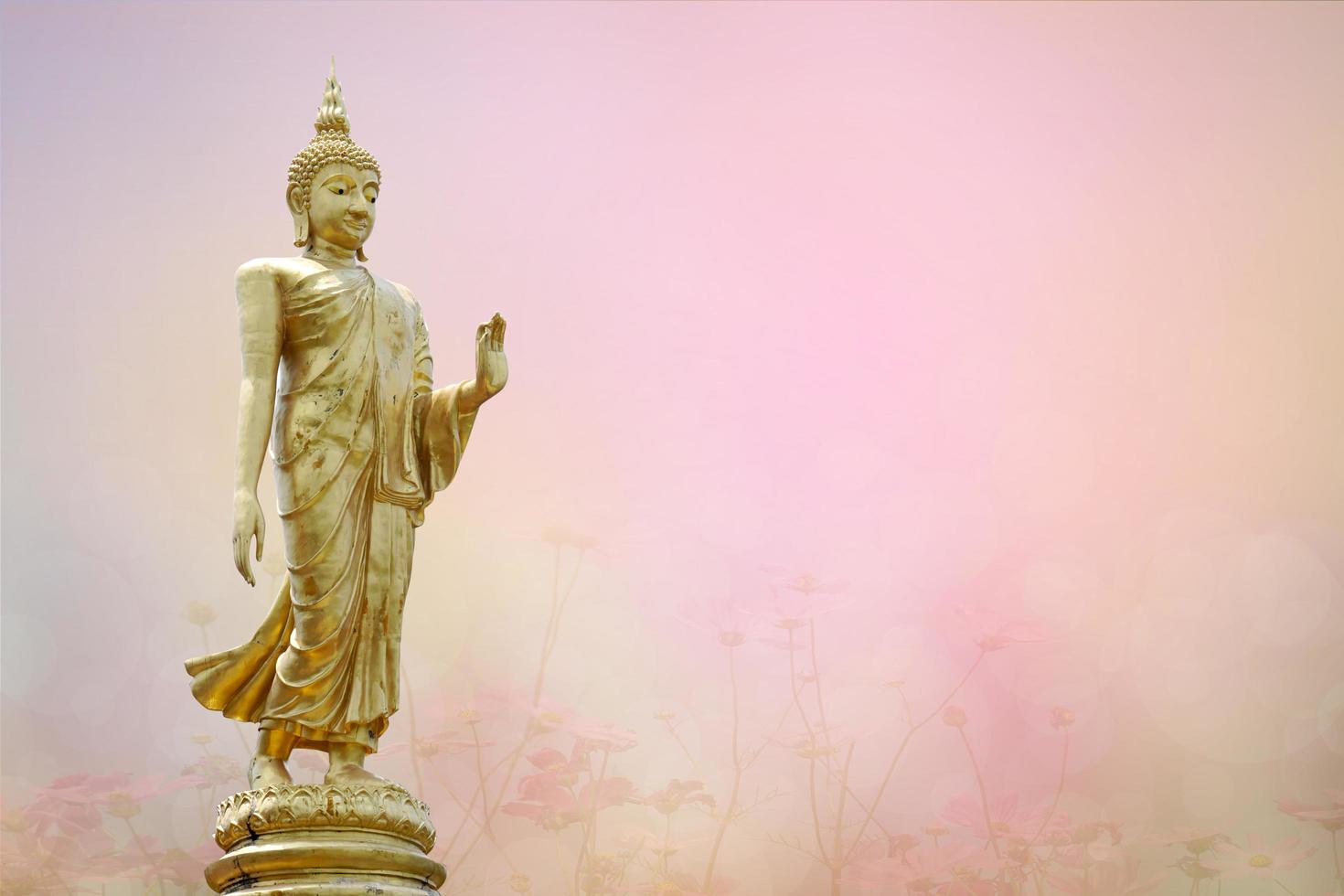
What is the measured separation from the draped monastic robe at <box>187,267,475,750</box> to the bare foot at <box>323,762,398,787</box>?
93mm

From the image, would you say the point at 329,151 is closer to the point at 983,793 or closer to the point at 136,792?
the point at 136,792

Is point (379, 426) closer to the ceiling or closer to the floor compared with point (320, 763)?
closer to the ceiling

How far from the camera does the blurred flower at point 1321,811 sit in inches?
397

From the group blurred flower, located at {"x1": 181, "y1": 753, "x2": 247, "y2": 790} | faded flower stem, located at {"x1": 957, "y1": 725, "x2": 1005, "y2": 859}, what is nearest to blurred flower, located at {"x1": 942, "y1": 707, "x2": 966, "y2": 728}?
faded flower stem, located at {"x1": 957, "y1": 725, "x2": 1005, "y2": 859}

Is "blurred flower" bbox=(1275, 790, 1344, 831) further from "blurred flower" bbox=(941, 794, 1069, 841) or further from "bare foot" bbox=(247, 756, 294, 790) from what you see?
"bare foot" bbox=(247, 756, 294, 790)

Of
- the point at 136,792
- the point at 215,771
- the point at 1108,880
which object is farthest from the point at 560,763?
the point at 1108,880

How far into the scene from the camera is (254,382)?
6184mm

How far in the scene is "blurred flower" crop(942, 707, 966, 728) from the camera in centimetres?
1028

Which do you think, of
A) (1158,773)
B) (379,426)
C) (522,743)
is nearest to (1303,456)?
(1158,773)

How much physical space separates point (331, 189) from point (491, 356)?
0.87 m

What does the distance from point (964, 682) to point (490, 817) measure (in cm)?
282

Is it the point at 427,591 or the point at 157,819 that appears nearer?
the point at 157,819

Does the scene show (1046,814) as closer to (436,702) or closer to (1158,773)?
(1158,773)

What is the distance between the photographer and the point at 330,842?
227 inches
